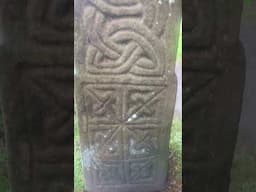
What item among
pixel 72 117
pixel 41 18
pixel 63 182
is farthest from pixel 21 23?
pixel 63 182

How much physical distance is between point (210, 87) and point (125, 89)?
415 millimetres

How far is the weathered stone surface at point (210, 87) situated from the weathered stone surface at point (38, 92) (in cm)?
39

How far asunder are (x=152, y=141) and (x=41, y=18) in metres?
0.56

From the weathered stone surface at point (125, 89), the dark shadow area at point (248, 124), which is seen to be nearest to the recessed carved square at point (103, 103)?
the weathered stone surface at point (125, 89)

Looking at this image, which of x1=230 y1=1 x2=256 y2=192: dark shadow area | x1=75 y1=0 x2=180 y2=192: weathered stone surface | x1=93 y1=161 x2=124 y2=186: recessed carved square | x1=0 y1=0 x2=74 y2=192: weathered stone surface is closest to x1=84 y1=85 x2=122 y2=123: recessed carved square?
x1=75 y1=0 x2=180 y2=192: weathered stone surface

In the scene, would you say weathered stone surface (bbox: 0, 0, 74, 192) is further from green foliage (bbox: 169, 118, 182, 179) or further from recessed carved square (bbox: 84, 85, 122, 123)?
green foliage (bbox: 169, 118, 182, 179)

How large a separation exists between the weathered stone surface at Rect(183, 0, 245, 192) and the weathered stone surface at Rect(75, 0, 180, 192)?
0.94 ft

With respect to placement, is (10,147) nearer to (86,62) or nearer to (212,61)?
(86,62)

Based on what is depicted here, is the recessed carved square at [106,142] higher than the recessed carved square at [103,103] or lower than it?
lower

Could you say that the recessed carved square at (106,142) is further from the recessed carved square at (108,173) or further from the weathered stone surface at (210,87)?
the weathered stone surface at (210,87)

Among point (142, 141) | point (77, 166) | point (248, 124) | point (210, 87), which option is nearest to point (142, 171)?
point (142, 141)

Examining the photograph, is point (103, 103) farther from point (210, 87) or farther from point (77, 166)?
point (210, 87)

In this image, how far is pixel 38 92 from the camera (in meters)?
2.62

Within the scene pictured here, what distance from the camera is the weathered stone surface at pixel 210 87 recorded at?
2592 mm
